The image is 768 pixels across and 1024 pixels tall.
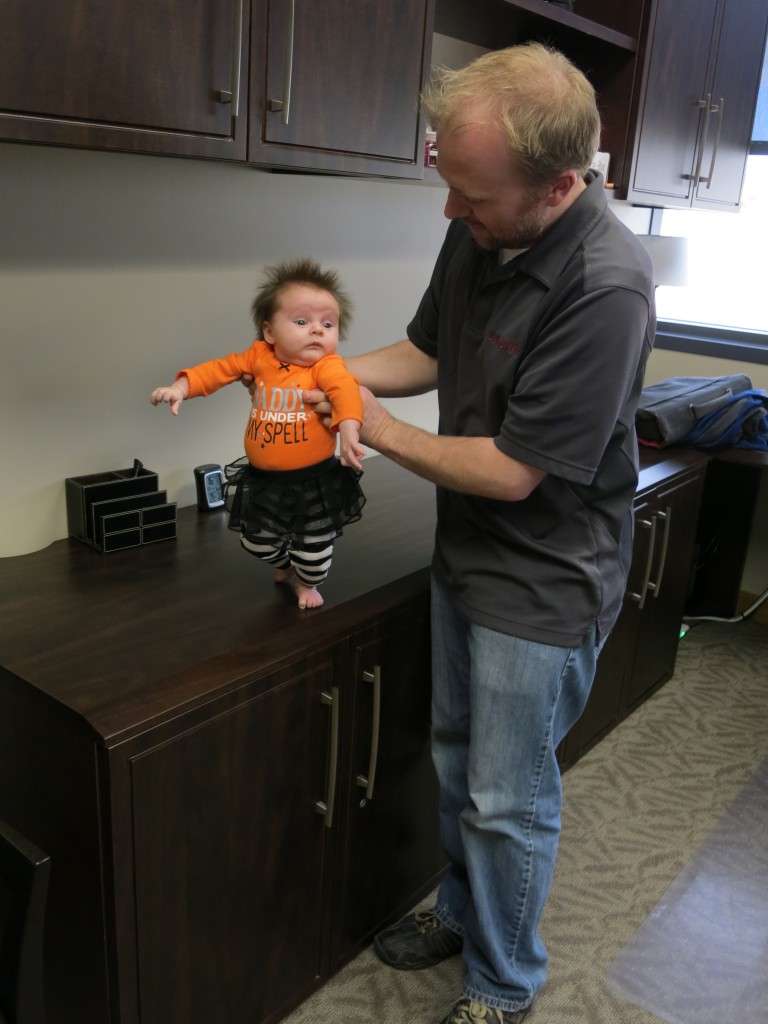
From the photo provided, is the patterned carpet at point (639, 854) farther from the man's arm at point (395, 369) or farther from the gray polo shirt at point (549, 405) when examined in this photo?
the man's arm at point (395, 369)

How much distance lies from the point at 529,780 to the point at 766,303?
258 cm

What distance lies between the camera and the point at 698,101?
2576 millimetres

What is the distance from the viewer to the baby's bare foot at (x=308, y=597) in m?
1.50

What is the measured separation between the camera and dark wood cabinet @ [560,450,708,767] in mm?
2375

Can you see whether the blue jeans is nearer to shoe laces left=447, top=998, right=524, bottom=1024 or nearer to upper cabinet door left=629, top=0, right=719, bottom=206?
shoe laces left=447, top=998, right=524, bottom=1024

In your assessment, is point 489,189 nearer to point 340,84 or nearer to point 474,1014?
point 340,84

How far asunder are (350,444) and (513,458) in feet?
0.79

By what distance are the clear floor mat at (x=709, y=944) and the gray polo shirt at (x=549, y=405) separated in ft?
2.48

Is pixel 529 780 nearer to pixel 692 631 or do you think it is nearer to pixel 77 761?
pixel 77 761

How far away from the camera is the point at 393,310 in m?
2.34

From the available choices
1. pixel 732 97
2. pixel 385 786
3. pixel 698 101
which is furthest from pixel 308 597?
pixel 732 97

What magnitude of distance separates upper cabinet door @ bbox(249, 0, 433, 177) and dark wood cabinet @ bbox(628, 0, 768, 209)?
1.00 m

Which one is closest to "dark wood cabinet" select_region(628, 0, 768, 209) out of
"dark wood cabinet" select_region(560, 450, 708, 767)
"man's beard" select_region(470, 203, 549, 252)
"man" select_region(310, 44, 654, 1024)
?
"dark wood cabinet" select_region(560, 450, 708, 767)

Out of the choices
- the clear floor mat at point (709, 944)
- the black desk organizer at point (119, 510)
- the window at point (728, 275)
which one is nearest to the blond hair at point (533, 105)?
the black desk organizer at point (119, 510)
